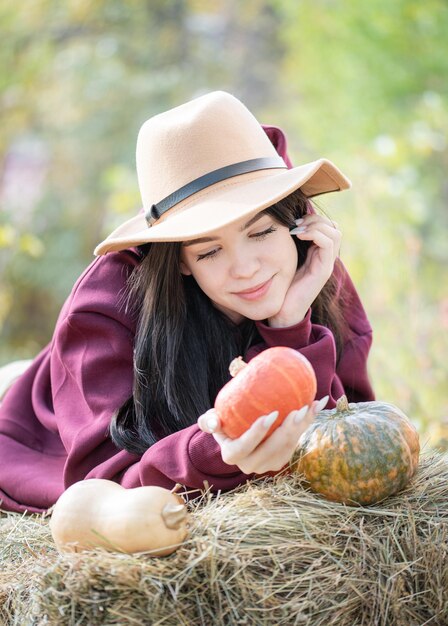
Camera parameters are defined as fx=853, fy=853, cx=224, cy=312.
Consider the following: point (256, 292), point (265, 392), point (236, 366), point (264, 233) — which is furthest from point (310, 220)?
point (265, 392)

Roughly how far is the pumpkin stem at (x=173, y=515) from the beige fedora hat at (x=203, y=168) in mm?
833

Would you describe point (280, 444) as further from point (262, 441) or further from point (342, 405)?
point (342, 405)

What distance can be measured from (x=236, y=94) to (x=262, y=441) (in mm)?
9350

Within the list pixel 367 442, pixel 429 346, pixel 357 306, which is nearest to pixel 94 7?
pixel 429 346

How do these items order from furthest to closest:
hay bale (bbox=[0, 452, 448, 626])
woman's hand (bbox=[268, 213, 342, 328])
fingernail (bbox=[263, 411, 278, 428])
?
1. woman's hand (bbox=[268, 213, 342, 328])
2. fingernail (bbox=[263, 411, 278, 428])
3. hay bale (bbox=[0, 452, 448, 626])

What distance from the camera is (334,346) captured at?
2.83m

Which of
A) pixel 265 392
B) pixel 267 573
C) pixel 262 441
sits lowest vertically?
pixel 267 573

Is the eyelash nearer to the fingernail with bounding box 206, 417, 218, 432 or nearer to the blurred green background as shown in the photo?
the fingernail with bounding box 206, 417, 218, 432

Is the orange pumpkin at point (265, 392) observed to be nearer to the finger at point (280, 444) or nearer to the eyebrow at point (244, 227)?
the finger at point (280, 444)

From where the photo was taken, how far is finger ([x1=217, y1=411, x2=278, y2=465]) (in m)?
2.20

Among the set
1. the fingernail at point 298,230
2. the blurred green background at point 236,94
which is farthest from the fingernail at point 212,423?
the blurred green background at point 236,94

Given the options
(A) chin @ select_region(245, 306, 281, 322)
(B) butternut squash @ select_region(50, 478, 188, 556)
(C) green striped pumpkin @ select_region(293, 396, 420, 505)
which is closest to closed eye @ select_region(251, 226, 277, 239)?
(A) chin @ select_region(245, 306, 281, 322)

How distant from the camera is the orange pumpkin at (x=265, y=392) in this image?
227 centimetres

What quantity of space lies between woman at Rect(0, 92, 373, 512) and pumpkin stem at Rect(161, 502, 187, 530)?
1.09ft
